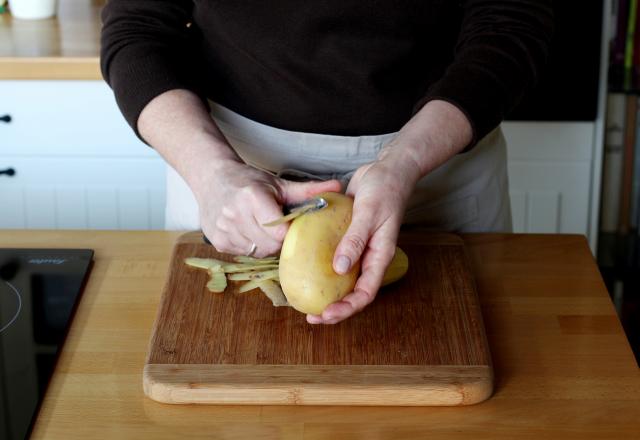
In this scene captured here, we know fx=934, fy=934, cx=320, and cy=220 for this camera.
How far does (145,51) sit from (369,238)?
42 centimetres

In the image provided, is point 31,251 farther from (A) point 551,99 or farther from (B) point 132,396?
(A) point 551,99

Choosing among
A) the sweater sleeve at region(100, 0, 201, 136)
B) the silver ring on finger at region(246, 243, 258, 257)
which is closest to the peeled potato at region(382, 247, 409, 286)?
the silver ring on finger at region(246, 243, 258, 257)

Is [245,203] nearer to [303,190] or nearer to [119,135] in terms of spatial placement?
[303,190]

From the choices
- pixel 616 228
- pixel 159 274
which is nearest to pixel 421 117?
pixel 159 274

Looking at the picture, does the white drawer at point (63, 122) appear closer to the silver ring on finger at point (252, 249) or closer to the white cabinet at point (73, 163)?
the white cabinet at point (73, 163)

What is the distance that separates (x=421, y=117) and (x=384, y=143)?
5.5 inches

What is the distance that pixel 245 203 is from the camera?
957mm

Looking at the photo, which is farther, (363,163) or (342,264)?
(363,163)

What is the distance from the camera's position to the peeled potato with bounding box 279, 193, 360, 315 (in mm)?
904

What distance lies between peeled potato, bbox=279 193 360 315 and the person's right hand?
0.04 metres

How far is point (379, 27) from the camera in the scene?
115 cm

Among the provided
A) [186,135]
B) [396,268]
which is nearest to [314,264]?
[396,268]

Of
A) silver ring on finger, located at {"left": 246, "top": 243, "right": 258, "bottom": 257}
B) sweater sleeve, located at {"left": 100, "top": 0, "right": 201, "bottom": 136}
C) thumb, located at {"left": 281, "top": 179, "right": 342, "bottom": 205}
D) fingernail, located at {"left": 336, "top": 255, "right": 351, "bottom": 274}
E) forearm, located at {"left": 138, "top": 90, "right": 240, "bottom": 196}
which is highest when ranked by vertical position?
sweater sleeve, located at {"left": 100, "top": 0, "right": 201, "bottom": 136}

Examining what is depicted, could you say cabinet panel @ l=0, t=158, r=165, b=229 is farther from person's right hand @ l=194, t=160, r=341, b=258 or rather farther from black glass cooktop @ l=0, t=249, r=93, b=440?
person's right hand @ l=194, t=160, r=341, b=258
